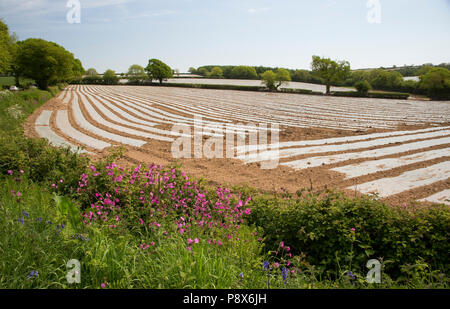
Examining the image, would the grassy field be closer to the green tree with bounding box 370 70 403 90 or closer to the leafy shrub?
the green tree with bounding box 370 70 403 90

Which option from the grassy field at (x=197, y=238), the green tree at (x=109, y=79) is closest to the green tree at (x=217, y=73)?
the green tree at (x=109, y=79)

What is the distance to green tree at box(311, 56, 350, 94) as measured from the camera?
44.8 m

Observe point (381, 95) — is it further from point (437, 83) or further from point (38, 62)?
point (38, 62)

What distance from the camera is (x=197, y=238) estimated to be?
2686 mm

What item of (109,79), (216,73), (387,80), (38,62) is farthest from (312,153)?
(109,79)

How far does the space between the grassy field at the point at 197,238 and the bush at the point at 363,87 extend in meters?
37.2

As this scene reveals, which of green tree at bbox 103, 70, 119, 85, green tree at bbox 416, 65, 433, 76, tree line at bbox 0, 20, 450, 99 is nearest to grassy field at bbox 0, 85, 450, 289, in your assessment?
tree line at bbox 0, 20, 450, 99

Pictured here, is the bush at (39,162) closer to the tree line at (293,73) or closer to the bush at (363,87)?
the tree line at (293,73)

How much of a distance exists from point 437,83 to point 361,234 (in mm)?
38360

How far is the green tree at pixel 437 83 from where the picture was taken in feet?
104

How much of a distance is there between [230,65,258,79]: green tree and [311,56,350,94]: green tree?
19.4 meters

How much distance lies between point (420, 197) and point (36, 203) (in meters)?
6.09

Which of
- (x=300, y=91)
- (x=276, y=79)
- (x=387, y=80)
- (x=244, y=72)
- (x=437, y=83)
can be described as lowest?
(x=300, y=91)
